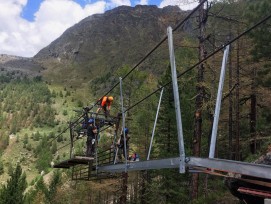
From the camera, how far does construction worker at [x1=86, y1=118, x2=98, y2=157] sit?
11109mm

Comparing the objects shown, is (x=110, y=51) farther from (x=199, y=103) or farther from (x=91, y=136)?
(x=91, y=136)

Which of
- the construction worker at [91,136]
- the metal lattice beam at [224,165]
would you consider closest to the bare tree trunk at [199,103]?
the construction worker at [91,136]

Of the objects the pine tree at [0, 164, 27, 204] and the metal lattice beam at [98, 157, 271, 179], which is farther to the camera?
the pine tree at [0, 164, 27, 204]

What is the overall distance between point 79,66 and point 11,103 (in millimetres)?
68912

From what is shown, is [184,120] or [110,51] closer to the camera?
[184,120]

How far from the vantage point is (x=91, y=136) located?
11.3m

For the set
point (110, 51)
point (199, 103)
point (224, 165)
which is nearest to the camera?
point (224, 165)

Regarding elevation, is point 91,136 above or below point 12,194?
above

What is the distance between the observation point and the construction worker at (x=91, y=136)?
36.4 ft

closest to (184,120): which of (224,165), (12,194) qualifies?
(12,194)

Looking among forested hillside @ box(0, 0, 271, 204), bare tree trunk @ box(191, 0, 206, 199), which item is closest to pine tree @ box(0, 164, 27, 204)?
forested hillside @ box(0, 0, 271, 204)

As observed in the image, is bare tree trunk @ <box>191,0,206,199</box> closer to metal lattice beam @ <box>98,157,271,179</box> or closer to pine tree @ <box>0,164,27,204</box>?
metal lattice beam @ <box>98,157,271,179</box>

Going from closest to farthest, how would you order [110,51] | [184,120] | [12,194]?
1. [184,120]
2. [12,194]
3. [110,51]

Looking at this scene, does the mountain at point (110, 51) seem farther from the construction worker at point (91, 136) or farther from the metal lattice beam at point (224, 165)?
the metal lattice beam at point (224, 165)
